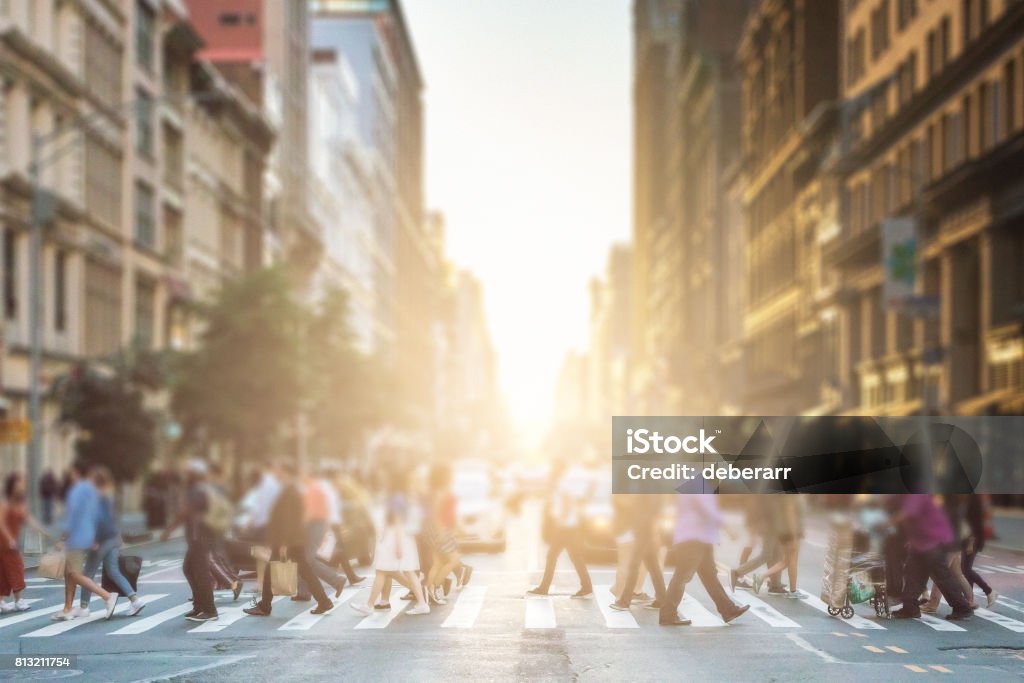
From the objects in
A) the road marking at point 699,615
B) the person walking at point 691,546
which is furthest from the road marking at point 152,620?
the road marking at point 699,615

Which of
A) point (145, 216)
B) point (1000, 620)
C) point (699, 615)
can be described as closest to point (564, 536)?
point (699, 615)

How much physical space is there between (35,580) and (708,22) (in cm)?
11731

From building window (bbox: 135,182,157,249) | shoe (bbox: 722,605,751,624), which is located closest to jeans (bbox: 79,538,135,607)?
shoe (bbox: 722,605,751,624)

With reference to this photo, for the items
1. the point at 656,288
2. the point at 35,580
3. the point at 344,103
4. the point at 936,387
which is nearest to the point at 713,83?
the point at 344,103

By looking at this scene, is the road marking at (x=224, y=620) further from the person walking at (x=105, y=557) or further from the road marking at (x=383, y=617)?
the road marking at (x=383, y=617)

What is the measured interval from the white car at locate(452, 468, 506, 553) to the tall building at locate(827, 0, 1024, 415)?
12.4m

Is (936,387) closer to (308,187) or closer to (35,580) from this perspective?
(35,580)

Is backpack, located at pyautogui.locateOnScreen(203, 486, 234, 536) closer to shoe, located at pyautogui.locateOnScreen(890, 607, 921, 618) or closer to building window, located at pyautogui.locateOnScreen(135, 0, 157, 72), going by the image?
shoe, located at pyautogui.locateOnScreen(890, 607, 921, 618)

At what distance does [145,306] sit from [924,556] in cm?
4741

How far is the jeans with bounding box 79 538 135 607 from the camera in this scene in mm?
18391

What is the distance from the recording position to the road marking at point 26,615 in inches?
694

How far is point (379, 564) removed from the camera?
738 inches

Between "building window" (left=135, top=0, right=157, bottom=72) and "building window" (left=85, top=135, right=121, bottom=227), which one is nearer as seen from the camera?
"building window" (left=85, top=135, right=121, bottom=227)

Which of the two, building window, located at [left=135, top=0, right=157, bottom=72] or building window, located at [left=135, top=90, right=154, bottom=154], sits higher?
building window, located at [left=135, top=0, right=157, bottom=72]
